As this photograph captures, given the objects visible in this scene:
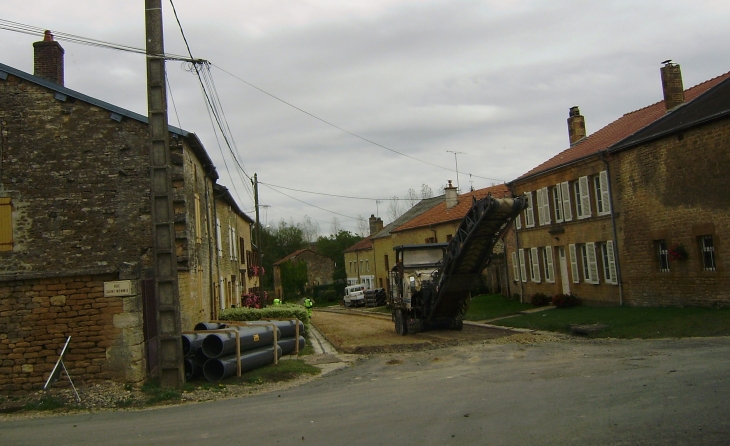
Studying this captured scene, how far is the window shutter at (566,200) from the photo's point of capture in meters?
27.0

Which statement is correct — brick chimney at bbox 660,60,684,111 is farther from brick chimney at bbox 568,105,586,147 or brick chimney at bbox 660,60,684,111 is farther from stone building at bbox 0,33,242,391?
stone building at bbox 0,33,242,391

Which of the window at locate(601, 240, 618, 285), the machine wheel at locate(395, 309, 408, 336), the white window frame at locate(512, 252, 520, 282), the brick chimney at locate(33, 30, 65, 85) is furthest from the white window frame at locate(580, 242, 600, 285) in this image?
the brick chimney at locate(33, 30, 65, 85)

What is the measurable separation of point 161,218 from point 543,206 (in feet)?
68.7

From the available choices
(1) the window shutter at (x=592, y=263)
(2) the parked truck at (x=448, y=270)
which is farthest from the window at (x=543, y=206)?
(2) the parked truck at (x=448, y=270)

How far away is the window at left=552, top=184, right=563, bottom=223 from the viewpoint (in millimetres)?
27844

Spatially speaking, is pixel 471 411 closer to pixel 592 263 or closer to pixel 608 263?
pixel 608 263

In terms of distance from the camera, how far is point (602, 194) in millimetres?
24469

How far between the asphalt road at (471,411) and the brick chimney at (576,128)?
2003cm

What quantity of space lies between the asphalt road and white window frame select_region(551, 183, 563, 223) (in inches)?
584

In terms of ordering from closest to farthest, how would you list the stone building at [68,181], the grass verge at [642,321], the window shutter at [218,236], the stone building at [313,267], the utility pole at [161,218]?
the utility pole at [161,218]
the stone building at [68,181]
the grass verge at [642,321]
the window shutter at [218,236]
the stone building at [313,267]

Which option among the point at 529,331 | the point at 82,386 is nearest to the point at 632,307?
the point at 529,331

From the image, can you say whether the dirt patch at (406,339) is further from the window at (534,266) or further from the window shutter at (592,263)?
the window at (534,266)

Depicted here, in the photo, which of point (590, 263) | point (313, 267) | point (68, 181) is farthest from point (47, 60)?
point (313, 267)

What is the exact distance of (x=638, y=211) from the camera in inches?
883
